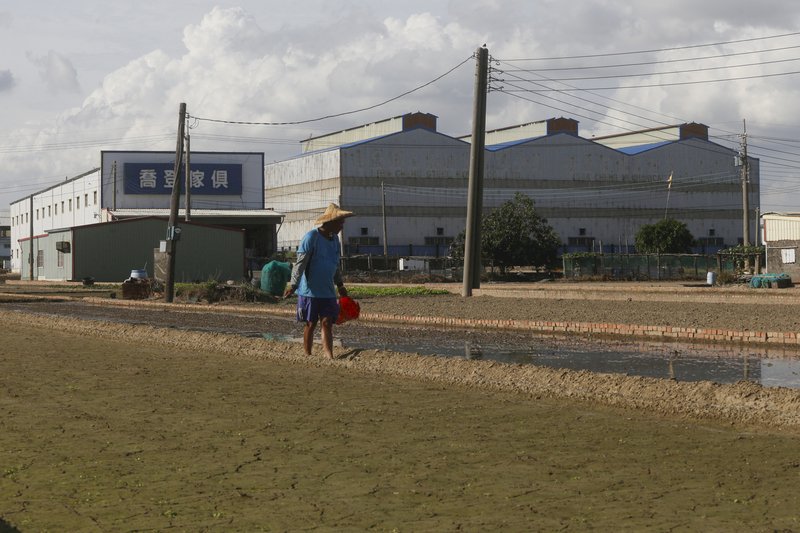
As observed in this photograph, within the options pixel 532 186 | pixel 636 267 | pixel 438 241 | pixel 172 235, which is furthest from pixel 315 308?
pixel 532 186

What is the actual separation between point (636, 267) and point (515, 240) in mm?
6968

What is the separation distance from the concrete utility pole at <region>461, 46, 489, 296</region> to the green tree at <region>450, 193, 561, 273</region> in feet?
96.2

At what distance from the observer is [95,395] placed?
9.31 meters

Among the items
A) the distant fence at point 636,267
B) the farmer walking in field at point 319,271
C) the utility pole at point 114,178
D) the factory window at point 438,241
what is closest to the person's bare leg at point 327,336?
the farmer walking in field at point 319,271

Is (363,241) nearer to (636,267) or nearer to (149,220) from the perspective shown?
(149,220)

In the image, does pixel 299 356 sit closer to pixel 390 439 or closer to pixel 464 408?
pixel 464 408

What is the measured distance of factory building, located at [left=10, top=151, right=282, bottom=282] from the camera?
184ft

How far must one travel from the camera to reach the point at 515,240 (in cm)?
6081

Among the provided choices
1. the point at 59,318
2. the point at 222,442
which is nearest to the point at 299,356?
the point at 222,442

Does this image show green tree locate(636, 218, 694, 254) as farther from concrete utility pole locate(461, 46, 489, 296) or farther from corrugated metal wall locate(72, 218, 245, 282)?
concrete utility pole locate(461, 46, 489, 296)

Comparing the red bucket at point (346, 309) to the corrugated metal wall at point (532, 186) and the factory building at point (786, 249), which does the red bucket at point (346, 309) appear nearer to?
the factory building at point (786, 249)

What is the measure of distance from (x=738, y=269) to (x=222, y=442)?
50159mm

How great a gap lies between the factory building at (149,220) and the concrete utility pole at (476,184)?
1696cm

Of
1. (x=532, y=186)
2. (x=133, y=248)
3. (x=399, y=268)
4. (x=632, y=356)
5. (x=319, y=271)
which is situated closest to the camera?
(x=319, y=271)
